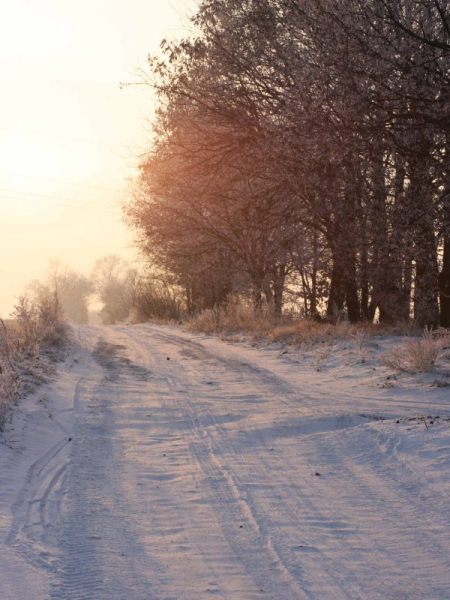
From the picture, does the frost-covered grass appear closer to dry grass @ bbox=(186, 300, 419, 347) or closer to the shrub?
dry grass @ bbox=(186, 300, 419, 347)

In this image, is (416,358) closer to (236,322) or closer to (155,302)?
(236,322)

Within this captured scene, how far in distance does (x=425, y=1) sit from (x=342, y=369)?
6.21 m

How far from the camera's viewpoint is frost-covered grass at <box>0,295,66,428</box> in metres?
8.25

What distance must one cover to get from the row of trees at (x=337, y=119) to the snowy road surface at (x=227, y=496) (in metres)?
3.87

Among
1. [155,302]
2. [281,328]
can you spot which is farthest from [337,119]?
[155,302]

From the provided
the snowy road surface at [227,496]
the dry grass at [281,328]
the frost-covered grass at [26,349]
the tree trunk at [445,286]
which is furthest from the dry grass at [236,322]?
the snowy road surface at [227,496]

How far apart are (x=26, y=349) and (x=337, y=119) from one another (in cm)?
722

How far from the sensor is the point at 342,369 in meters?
12.0

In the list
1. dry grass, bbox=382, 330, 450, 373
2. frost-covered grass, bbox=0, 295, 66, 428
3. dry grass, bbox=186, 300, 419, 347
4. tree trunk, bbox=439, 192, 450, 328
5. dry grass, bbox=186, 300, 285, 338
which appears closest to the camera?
frost-covered grass, bbox=0, 295, 66, 428

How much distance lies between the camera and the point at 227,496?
524cm

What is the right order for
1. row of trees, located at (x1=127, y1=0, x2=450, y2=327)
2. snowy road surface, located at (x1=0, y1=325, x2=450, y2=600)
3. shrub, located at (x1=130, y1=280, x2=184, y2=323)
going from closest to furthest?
snowy road surface, located at (x1=0, y1=325, x2=450, y2=600), row of trees, located at (x1=127, y1=0, x2=450, y2=327), shrub, located at (x1=130, y1=280, x2=184, y2=323)

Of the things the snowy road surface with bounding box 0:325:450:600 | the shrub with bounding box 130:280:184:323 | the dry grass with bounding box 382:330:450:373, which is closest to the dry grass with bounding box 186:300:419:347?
the dry grass with bounding box 382:330:450:373

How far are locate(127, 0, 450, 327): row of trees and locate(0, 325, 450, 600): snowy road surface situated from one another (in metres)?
3.87

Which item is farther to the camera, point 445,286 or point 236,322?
point 236,322
